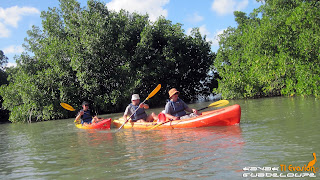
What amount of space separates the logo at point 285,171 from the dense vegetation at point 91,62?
17805 mm

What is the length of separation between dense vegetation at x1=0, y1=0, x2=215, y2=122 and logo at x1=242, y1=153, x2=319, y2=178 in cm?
1780

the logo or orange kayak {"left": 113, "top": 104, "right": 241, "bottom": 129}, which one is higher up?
orange kayak {"left": 113, "top": 104, "right": 241, "bottom": 129}

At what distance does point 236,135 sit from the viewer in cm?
684

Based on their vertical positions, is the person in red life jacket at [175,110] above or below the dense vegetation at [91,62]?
below

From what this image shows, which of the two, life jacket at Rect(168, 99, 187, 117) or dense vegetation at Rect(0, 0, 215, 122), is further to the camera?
dense vegetation at Rect(0, 0, 215, 122)

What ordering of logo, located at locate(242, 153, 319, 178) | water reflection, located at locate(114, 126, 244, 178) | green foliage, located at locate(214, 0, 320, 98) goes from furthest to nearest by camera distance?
green foliage, located at locate(214, 0, 320, 98), water reflection, located at locate(114, 126, 244, 178), logo, located at locate(242, 153, 319, 178)

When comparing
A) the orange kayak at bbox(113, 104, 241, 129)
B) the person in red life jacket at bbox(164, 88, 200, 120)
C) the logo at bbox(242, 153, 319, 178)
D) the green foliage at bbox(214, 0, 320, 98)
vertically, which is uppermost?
the green foliage at bbox(214, 0, 320, 98)

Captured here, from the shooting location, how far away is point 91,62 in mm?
21062

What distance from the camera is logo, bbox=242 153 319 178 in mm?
3788

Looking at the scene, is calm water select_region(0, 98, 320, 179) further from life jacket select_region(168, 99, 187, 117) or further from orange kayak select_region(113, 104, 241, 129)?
life jacket select_region(168, 99, 187, 117)

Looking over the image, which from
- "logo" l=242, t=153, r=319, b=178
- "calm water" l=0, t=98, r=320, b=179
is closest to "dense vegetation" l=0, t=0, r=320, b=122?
"calm water" l=0, t=98, r=320, b=179

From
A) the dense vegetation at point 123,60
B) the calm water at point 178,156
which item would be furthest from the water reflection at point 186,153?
the dense vegetation at point 123,60

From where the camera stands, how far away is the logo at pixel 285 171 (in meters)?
3.79

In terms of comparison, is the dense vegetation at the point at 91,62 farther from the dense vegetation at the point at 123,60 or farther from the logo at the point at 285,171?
the logo at the point at 285,171
